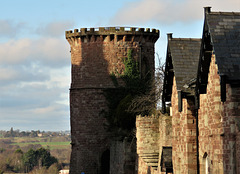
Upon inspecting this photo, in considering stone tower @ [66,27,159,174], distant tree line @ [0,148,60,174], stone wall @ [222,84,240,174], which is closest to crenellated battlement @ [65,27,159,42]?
stone tower @ [66,27,159,174]

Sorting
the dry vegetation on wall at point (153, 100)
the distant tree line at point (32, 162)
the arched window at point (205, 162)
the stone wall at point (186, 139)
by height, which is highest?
the distant tree line at point (32, 162)

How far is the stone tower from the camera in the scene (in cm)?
5322

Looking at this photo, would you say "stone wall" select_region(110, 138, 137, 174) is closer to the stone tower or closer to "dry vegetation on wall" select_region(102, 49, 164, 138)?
"dry vegetation on wall" select_region(102, 49, 164, 138)

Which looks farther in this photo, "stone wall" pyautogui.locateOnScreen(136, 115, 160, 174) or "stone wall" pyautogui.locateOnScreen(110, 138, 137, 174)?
"stone wall" pyautogui.locateOnScreen(110, 138, 137, 174)

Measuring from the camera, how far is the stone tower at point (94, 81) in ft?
175

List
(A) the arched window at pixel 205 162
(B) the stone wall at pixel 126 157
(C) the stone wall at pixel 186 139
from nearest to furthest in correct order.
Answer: (A) the arched window at pixel 205 162
(C) the stone wall at pixel 186 139
(B) the stone wall at pixel 126 157

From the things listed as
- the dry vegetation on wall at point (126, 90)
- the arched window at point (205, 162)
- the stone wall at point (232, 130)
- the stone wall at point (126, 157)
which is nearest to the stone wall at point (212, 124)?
the arched window at point (205, 162)

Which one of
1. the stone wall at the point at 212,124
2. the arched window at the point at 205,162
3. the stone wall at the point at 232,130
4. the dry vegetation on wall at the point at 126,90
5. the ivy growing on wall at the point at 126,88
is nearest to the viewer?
the stone wall at the point at 232,130

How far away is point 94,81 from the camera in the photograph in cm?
5325

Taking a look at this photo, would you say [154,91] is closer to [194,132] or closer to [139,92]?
[139,92]

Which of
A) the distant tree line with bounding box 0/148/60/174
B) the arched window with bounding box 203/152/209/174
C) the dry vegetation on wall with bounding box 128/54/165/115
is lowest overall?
the arched window with bounding box 203/152/209/174

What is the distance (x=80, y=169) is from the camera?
5359 centimetres

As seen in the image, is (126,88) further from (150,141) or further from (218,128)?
(218,128)

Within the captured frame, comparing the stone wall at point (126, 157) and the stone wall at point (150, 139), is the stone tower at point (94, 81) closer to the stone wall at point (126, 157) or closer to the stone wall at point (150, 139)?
the stone wall at point (126, 157)
